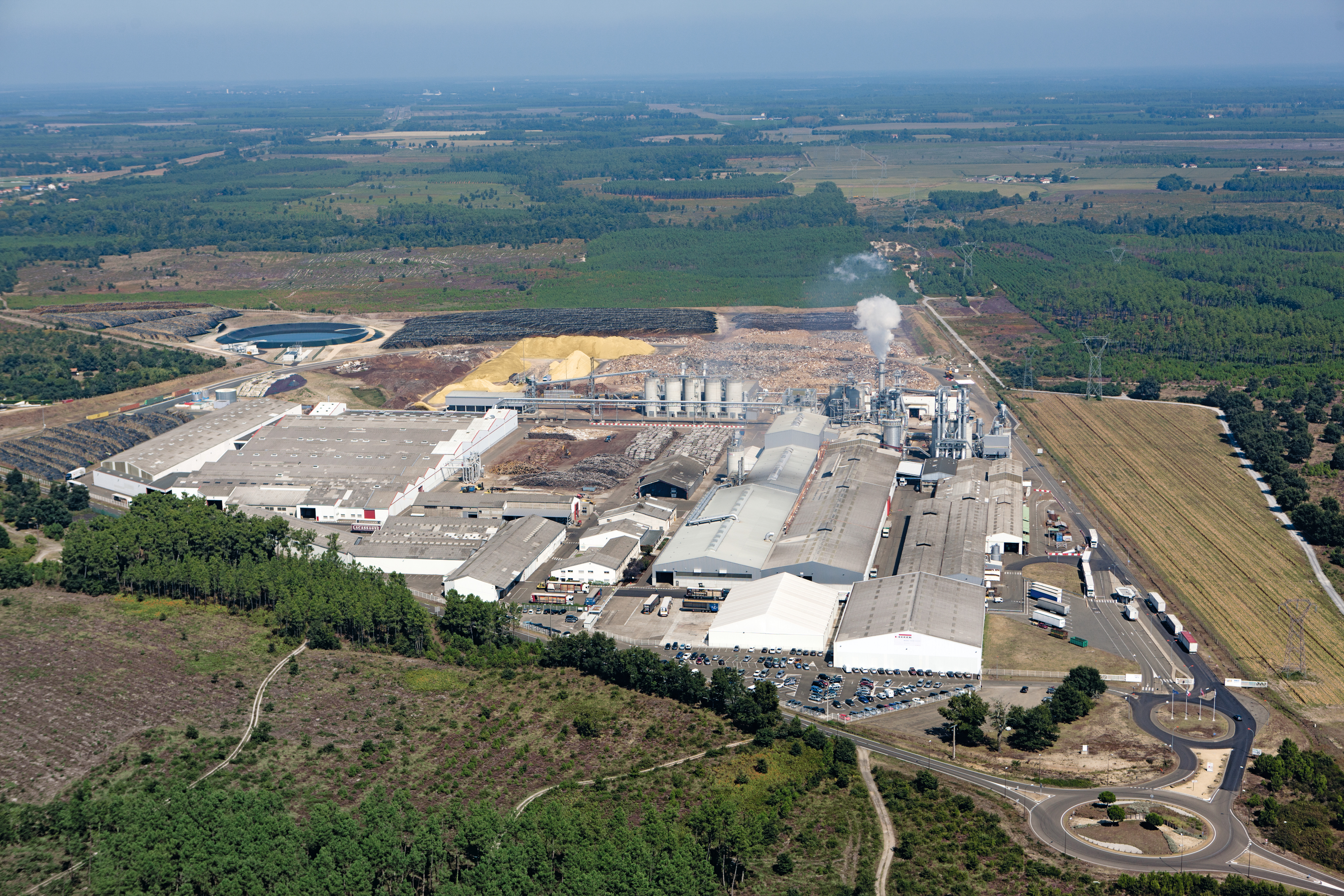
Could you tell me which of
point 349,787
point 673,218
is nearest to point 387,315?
point 673,218

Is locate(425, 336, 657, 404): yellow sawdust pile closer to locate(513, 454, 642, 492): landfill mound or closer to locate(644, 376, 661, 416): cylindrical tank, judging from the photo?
locate(644, 376, 661, 416): cylindrical tank

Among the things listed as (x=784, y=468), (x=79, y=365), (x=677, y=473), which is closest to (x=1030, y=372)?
(x=784, y=468)

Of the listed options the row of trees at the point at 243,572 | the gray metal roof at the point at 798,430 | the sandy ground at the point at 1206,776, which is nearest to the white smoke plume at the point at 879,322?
the gray metal roof at the point at 798,430

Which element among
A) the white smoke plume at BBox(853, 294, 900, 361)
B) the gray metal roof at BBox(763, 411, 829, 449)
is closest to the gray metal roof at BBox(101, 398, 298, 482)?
the gray metal roof at BBox(763, 411, 829, 449)

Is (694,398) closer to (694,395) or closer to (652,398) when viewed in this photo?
(694,395)

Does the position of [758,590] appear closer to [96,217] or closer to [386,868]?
[386,868]

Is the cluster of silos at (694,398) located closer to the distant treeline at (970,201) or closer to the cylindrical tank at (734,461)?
the cylindrical tank at (734,461)
